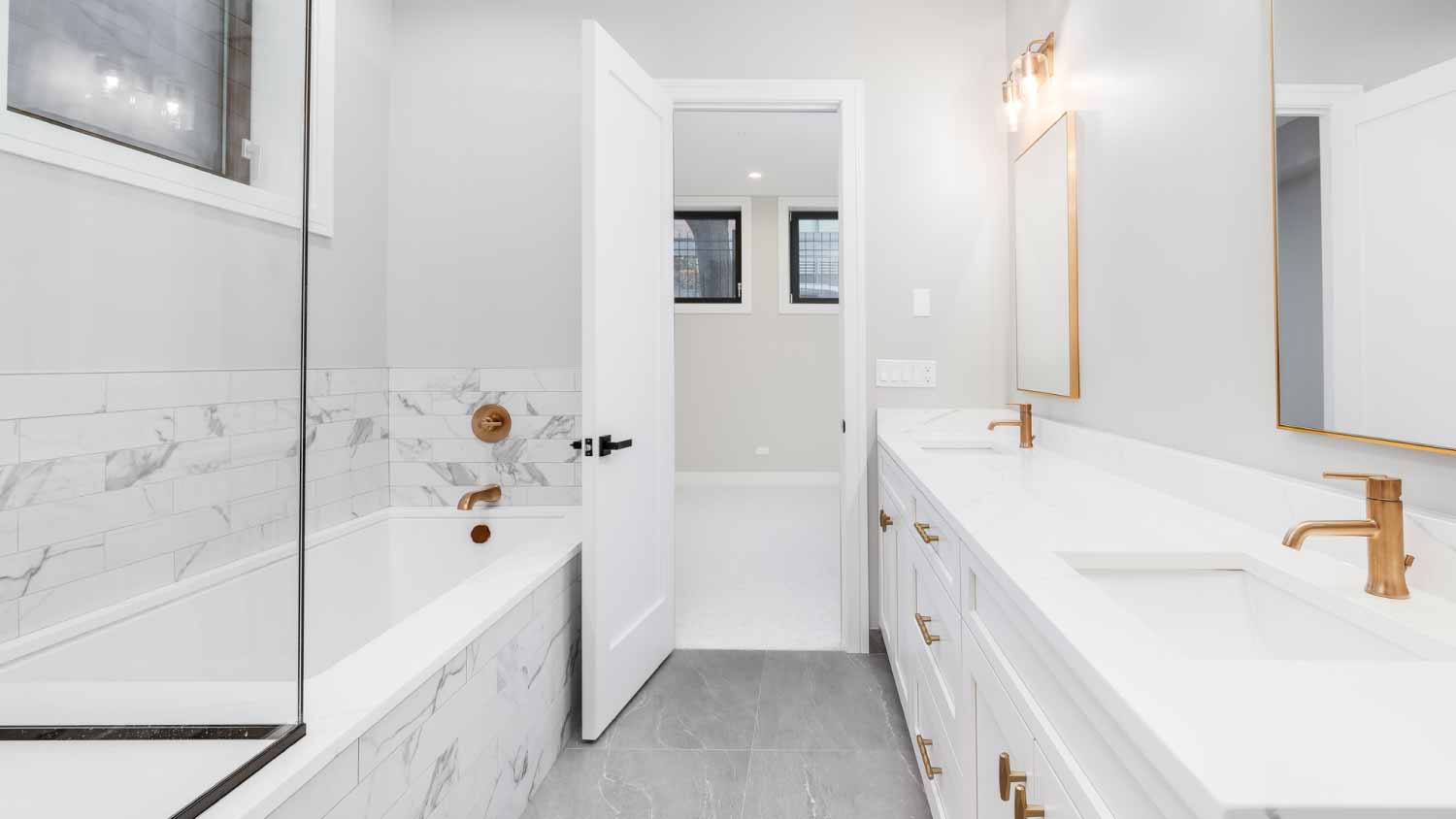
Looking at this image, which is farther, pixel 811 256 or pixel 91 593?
pixel 811 256

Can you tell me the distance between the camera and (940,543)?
1.32 metres

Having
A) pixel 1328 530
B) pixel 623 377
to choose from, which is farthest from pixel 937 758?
pixel 623 377

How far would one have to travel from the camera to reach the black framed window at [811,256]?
550 cm

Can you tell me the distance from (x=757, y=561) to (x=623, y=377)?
185cm

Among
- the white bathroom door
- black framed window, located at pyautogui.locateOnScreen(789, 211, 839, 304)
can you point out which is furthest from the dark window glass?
black framed window, located at pyautogui.locateOnScreen(789, 211, 839, 304)

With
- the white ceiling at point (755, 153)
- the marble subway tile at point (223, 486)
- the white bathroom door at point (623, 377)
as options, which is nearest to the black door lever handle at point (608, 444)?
the white bathroom door at point (623, 377)

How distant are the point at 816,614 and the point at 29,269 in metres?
2.57

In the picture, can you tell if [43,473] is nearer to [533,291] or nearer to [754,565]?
[533,291]

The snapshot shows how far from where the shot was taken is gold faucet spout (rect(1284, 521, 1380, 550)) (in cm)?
74

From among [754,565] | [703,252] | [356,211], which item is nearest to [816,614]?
[754,565]

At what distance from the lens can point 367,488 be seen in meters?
2.29

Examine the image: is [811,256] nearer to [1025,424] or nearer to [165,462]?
[1025,424]

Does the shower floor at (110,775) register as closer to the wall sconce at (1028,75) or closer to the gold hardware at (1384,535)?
the gold hardware at (1384,535)

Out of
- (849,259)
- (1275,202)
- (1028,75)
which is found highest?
(1028,75)
